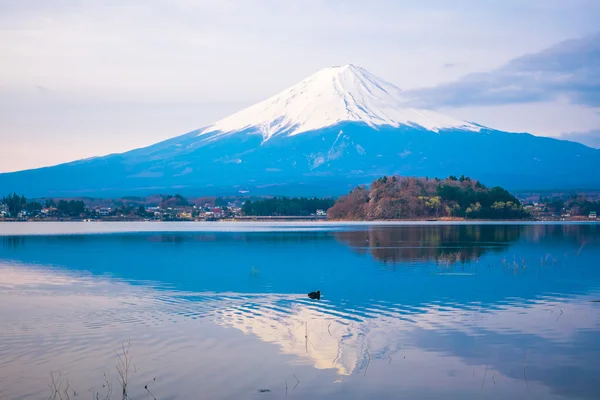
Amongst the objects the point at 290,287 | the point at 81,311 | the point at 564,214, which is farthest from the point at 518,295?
the point at 564,214

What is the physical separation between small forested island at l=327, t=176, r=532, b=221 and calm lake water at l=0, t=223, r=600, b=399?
96894 millimetres

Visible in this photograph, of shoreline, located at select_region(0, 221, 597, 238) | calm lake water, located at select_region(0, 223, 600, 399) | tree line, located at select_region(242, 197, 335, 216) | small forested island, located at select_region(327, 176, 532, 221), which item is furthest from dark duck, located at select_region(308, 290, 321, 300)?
tree line, located at select_region(242, 197, 335, 216)

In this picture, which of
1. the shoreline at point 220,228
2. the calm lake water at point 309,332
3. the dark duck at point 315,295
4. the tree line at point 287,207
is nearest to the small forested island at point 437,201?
the shoreline at point 220,228

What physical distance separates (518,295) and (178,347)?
1348cm

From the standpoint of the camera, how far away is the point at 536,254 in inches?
1839

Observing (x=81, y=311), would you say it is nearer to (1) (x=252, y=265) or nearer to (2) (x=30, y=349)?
(2) (x=30, y=349)

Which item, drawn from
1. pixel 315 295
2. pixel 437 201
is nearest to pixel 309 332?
pixel 315 295

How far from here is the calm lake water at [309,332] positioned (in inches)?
554

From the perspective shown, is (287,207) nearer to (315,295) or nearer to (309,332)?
(315,295)

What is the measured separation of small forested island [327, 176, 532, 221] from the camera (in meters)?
134

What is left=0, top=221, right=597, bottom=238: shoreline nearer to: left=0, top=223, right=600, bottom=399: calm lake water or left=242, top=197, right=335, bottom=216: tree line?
left=242, top=197, right=335, bottom=216: tree line

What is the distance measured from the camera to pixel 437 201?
13500 cm

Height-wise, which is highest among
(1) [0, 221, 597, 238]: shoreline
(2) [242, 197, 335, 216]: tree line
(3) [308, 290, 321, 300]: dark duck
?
(2) [242, 197, 335, 216]: tree line

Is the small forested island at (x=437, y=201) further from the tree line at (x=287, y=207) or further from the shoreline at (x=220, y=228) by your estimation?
the tree line at (x=287, y=207)
